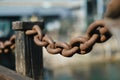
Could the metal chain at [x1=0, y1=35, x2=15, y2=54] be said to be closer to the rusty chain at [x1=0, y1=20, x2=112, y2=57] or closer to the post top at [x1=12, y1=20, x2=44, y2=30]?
the post top at [x1=12, y1=20, x2=44, y2=30]

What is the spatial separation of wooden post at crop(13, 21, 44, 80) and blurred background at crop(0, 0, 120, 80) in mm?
11224

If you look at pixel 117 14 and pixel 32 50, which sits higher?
pixel 117 14

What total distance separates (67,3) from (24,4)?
5075mm

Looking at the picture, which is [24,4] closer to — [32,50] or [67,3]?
[67,3]

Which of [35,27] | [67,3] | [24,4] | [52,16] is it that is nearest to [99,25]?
[35,27]

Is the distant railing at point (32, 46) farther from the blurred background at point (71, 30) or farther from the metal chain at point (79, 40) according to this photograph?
the blurred background at point (71, 30)

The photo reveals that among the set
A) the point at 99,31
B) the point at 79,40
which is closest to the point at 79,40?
the point at 79,40

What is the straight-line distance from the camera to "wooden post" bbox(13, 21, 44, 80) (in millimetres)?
2355

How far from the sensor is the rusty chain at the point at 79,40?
155cm

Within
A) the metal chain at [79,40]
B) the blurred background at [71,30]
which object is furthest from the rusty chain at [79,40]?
the blurred background at [71,30]

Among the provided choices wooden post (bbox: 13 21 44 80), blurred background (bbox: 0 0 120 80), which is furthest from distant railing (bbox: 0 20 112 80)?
blurred background (bbox: 0 0 120 80)

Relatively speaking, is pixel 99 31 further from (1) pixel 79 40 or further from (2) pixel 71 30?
(2) pixel 71 30

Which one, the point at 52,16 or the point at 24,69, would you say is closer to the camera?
the point at 24,69

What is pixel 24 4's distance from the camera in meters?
36.7
